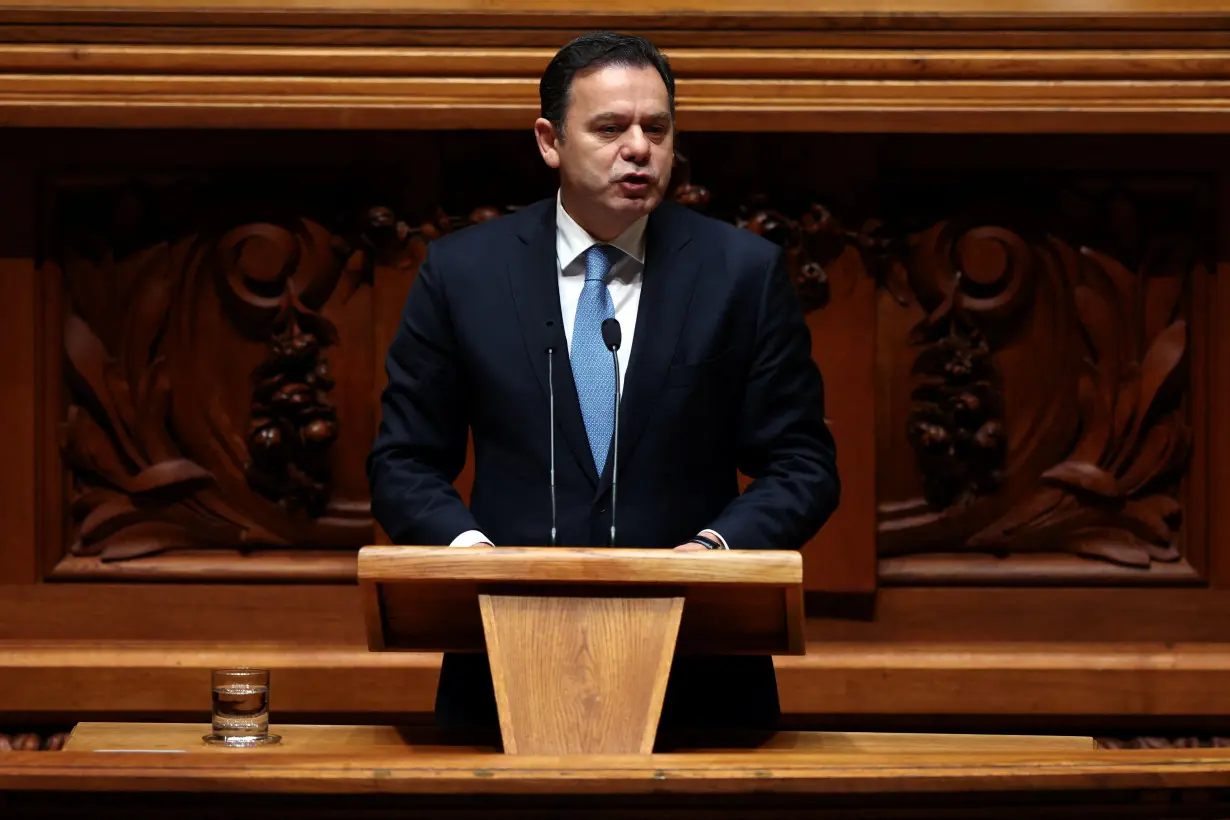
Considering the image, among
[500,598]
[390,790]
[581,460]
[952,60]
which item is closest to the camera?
[390,790]

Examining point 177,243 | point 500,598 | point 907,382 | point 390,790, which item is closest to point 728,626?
point 500,598

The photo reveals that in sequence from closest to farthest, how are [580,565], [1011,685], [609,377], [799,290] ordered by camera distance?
[580,565]
[609,377]
[1011,685]
[799,290]

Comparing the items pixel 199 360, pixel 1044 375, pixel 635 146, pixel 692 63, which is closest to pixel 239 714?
pixel 635 146

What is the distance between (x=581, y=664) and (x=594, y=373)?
19.6 inches

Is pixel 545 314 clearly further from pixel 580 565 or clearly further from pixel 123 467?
pixel 123 467

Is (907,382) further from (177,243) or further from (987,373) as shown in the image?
(177,243)

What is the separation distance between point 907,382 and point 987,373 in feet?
0.57

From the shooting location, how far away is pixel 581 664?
1767 mm

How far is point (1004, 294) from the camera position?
3688mm

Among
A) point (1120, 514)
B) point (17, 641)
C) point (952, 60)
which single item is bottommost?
point (17, 641)

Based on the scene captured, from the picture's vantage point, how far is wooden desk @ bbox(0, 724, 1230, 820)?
151 centimetres

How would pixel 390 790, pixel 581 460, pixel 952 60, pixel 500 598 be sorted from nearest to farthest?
pixel 390 790
pixel 500 598
pixel 581 460
pixel 952 60

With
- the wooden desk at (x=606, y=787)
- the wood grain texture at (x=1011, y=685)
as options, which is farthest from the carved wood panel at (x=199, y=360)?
the wooden desk at (x=606, y=787)

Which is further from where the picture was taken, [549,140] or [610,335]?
[549,140]
